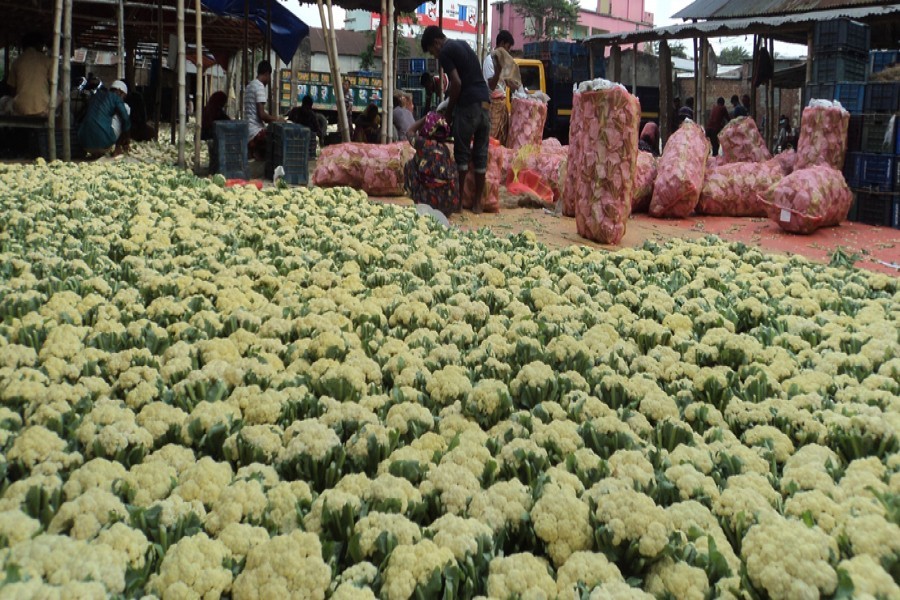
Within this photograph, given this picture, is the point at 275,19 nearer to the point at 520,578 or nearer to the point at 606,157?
the point at 606,157

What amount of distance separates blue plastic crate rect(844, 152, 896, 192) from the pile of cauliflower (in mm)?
4157

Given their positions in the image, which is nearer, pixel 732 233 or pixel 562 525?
pixel 562 525

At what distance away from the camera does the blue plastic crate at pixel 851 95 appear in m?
8.27

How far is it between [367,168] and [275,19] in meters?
5.69

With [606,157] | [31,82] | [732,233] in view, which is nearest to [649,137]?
[732,233]

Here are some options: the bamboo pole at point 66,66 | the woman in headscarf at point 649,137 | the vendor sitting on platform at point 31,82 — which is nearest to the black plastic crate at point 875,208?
the woman in headscarf at point 649,137

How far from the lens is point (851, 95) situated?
839 cm

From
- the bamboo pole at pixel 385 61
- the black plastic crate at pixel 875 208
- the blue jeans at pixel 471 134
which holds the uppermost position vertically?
the bamboo pole at pixel 385 61

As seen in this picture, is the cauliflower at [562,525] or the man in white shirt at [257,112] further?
the man in white shirt at [257,112]

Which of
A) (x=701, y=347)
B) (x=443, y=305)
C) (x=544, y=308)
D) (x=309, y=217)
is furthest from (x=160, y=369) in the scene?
(x=309, y=217)

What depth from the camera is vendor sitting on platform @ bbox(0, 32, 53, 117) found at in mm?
9469

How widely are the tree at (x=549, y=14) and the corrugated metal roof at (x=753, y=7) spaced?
23.4 metres

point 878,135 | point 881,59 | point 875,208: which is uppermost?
point 881,59

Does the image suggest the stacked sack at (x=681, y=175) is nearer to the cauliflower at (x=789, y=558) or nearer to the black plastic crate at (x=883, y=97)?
the black plastic crate at (x=883, y=97)
